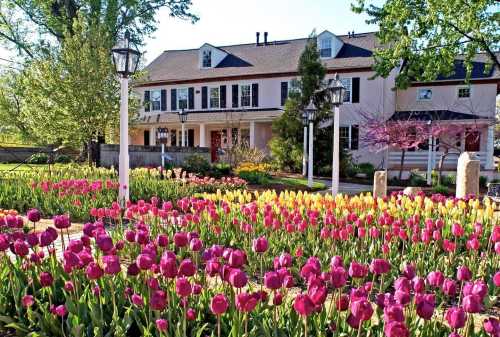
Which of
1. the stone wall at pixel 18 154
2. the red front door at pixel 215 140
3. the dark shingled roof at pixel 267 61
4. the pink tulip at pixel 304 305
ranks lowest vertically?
the pink tulip at pixel 304 305

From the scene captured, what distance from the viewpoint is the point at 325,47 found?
101 ft

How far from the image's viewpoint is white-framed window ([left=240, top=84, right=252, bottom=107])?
A: 3117 centimetres

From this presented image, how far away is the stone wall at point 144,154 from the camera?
1867 centimetres

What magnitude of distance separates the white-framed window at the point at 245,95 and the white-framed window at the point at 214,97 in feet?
5.91

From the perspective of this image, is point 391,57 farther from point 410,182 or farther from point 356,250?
point 356,250

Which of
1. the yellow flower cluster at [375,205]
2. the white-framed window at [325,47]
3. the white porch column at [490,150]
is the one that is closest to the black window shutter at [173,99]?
the white-framed window at [325,47]

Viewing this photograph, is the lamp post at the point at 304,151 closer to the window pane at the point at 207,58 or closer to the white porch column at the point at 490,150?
the white porch column at the point at 490,150

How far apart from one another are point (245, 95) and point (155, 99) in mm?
7405

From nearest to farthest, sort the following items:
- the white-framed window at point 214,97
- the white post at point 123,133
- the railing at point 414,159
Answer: the white post at point 123,133 < the railing at point 414,159 < the white-framed window at point 214,97

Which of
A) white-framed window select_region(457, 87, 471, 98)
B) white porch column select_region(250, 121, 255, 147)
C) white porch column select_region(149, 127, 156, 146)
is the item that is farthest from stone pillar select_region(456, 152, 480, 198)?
white porch column select_region(149, 127, 156, 146)

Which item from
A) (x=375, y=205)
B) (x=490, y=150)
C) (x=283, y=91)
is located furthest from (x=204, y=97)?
(x=375, y=205)

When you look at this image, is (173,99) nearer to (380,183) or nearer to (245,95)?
(245,95)

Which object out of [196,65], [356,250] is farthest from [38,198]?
A: [196,65]

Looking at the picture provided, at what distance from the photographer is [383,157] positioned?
28203mm
